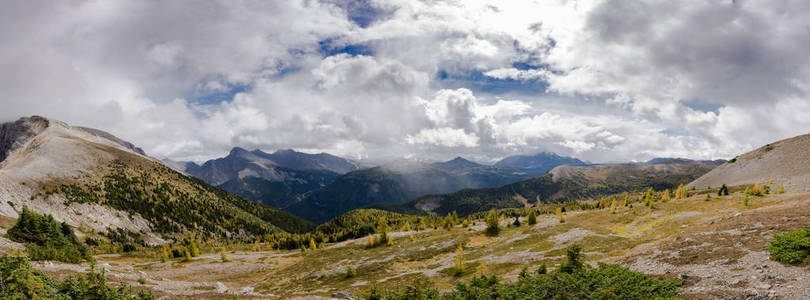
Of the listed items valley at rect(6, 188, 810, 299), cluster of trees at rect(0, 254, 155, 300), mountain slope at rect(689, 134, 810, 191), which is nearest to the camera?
cluster of trees at rect(0, 254, 155, 300)

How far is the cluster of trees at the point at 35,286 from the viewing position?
13.6 m

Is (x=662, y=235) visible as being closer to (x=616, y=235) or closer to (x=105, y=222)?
(x=616, y=235)

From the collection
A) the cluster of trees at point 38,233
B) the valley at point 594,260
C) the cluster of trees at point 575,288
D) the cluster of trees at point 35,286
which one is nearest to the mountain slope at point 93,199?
the cluster of trees at point 38,233

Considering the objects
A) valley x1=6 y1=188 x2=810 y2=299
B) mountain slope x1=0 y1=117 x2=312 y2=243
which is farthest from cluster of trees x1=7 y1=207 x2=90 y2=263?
mountain slope x1=0 y1=117 x2=312 y2=243

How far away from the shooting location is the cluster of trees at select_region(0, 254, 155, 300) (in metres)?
13.6

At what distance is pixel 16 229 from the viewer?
48.6 m

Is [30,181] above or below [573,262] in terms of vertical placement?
above

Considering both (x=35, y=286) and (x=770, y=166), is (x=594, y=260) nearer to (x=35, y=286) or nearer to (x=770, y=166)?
(x=35, y=286)

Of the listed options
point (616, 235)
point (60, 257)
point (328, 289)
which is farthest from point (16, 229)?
point (616, 235)

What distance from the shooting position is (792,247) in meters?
17.1

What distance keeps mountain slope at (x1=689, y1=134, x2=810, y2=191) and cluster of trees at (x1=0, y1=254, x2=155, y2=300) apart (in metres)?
133

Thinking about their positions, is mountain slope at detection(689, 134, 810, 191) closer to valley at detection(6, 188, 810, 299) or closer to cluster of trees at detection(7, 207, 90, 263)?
valley at detection(6, 188, 810, 299)

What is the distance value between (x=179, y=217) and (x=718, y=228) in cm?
23402

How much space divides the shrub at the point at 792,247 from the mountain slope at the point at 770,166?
9670 centimetres
